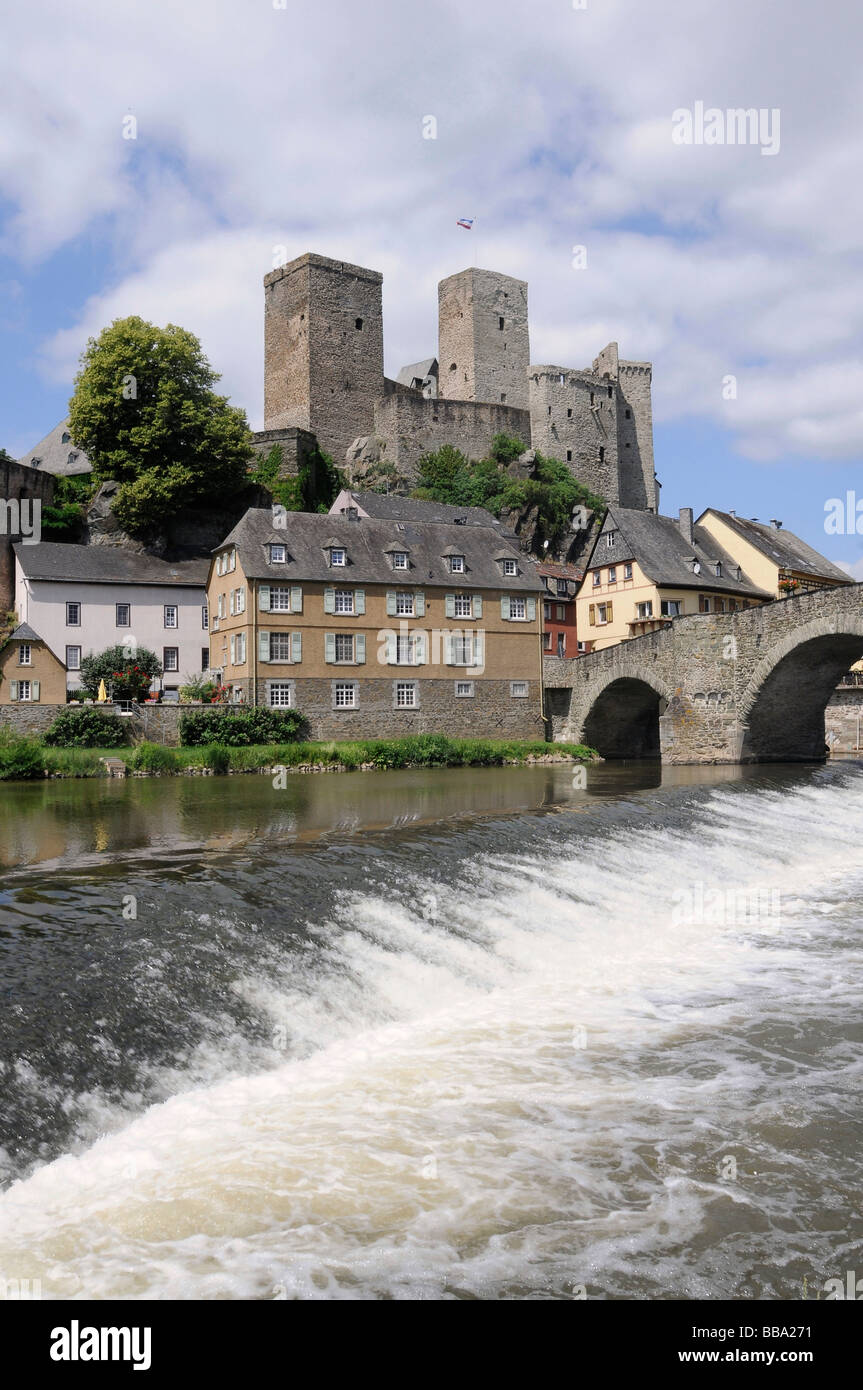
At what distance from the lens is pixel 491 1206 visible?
484 centimetres

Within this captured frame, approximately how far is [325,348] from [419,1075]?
216 feet

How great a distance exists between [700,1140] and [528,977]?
3.56m

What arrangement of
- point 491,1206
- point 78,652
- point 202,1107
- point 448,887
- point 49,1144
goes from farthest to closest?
point 78,652
point 448,887
point 202,1107
point 49,1144
point 491,1206

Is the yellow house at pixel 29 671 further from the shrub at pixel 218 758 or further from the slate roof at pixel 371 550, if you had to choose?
the shrub at pixel 218 758

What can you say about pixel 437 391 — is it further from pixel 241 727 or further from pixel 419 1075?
pixel 419 1075

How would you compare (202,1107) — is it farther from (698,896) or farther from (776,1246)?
(698,896)

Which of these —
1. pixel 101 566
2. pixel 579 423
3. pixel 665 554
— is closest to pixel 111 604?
pixel 101 566

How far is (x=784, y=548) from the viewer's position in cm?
5559

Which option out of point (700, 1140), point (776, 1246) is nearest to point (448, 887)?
point (700, 1140)

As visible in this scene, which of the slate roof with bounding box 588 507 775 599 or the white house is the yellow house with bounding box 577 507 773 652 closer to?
the slate roof with bounding box 588 507 775 599

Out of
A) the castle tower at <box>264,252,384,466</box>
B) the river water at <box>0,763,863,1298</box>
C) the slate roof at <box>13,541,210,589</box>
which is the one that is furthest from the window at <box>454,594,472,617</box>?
the river water at <box>0,763,863,1298</box>

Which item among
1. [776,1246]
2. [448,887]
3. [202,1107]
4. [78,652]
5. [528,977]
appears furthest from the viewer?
[78,652]

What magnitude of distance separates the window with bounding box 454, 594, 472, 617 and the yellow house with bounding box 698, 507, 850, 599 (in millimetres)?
17846

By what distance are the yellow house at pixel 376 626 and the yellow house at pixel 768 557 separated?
14.5m
